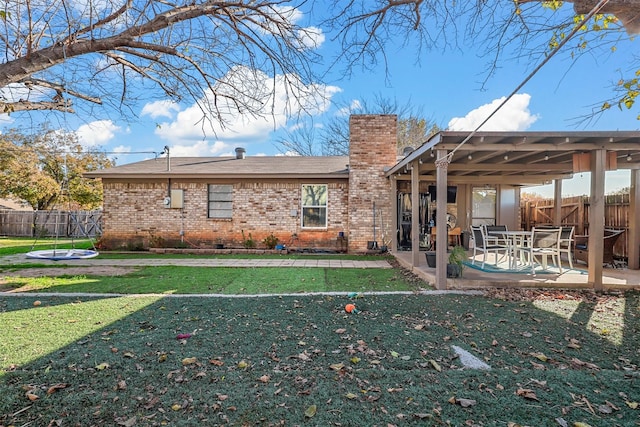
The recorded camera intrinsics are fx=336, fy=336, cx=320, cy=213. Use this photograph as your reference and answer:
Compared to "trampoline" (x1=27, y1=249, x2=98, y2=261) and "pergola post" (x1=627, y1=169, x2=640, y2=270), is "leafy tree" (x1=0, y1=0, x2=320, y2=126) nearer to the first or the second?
"trampoline" (x1=27, y1=249, x2=98, y2=261)

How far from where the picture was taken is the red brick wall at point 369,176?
11.2 metres

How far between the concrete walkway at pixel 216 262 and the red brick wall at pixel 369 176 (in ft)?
5.73

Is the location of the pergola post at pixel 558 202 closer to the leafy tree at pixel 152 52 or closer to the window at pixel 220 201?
the leafy tree at pixel 152 52

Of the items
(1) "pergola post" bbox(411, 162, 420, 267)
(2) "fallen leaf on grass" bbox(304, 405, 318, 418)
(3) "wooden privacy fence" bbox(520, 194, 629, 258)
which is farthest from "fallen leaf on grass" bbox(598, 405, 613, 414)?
(3) "wooden privacy fence" bbox(520, 194, 629, 258)

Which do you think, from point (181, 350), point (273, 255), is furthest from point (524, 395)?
point (273, 255)

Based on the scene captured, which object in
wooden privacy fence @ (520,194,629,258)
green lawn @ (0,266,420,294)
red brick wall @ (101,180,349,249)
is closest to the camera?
green lawn @ (0,266,420,294)

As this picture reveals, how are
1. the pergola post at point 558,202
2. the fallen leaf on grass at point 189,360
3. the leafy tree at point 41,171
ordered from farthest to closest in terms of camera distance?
the leafy tree at point 41,171, the pergola post at point 558,202, the fallen leaf on grass at point 189,360

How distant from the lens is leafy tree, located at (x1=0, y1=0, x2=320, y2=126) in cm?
412

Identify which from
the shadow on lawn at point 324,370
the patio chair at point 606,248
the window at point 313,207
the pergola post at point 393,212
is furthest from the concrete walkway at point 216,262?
the patio chair at point 606,248

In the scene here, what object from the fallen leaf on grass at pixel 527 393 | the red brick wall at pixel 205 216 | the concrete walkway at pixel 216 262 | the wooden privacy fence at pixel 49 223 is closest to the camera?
the fallen leaf on grass at pixel 527 393

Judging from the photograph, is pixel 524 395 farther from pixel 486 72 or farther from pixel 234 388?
pixel 486 72

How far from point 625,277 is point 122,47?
948 cm

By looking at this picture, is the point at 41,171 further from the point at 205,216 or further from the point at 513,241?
the point at 513,241

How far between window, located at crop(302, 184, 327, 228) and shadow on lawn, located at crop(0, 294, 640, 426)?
711 cm
